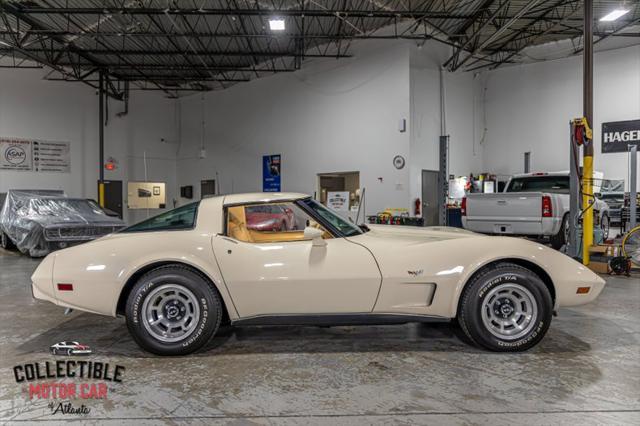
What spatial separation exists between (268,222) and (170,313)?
1047 mm

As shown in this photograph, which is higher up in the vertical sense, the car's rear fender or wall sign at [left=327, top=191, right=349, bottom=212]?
wall sign at [left=327, top=191, right=349, bottom=212]

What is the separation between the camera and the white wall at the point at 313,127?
36.1ft

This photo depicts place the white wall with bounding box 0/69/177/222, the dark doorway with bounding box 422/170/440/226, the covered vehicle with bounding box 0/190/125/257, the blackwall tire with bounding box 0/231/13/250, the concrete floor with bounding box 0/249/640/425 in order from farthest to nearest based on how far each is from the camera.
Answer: the white wall with bounding box 0/69/177/222 → the dark doorway with bounding box 422/170/440/226 → the blackwall tire with bounding box 0/231/13/250 → the covered vehicle with bounding box 0/190/125/257 → the concrete floor with bounding box 0/249/640/425

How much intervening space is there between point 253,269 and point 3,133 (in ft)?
49.6

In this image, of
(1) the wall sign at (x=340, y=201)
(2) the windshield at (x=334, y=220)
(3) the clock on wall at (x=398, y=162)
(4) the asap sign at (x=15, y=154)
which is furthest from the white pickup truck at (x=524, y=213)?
(4) the asap sign at (x=15, y=154)

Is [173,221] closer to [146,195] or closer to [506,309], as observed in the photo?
[506,309]

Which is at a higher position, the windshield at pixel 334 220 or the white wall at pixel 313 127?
the white wall at pixel 313 127

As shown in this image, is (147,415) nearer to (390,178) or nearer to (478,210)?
(478,210)

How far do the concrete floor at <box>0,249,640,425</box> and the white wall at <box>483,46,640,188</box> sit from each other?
10.1m

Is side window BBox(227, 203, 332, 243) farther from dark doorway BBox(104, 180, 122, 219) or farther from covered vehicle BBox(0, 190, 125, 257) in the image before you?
dark doorway BBox(104, 180, 122, 219)

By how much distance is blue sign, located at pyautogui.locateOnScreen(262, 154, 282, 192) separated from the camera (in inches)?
547

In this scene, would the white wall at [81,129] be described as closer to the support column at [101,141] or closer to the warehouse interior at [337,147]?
the warehouse interior at [337,147]

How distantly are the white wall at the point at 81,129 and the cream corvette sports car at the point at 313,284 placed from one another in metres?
14.0

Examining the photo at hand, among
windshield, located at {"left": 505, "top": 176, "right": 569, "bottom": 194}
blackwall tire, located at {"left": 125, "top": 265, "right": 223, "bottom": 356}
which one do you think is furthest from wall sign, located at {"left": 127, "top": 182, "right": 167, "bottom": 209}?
blackwall tire, located at {"left": 125, "top": 265, "right": 223, "bottom": 356}
